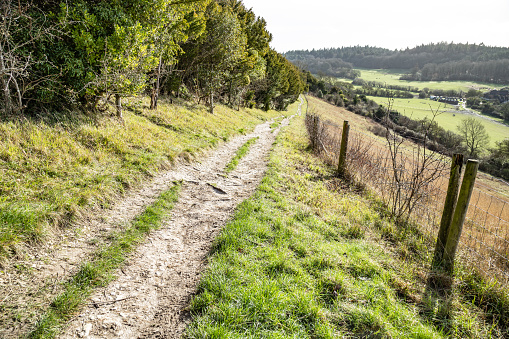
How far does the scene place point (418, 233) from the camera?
247 inches

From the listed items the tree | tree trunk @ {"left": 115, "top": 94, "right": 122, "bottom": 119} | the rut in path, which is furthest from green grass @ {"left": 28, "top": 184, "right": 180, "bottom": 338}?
the tree

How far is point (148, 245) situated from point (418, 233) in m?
6.46

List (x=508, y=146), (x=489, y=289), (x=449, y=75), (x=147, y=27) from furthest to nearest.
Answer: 1. (x=449, y=75)
2. (x=508, y=146)
3. (x=147, y=27)
4. (x=489, y=289)

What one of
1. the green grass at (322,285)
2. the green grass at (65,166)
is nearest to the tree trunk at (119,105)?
the green grass at (65,166)

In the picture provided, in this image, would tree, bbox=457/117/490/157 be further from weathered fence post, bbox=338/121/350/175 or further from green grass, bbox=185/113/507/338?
green grass, bbox=185/113/507/338

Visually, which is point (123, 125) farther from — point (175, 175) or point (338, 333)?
point (338, 333)

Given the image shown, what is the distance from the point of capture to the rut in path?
3.00 metres

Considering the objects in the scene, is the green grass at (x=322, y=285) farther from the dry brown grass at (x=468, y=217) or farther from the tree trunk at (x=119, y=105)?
the tree trunk at (x=119, y=105)

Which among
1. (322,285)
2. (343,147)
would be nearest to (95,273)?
(322,285)

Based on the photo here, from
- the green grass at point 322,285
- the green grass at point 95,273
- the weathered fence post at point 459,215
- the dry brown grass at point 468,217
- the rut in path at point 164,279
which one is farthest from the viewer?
the dry brown grass at point 468,217

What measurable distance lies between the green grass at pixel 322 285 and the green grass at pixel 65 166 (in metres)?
2.89

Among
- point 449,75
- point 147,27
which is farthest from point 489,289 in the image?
point 449,75

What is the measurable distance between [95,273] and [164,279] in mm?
990

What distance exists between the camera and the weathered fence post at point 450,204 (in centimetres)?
464
